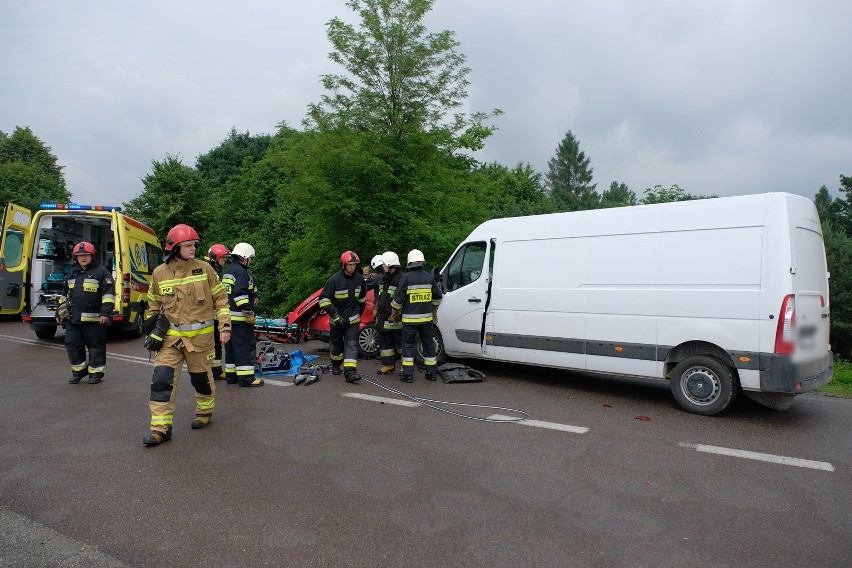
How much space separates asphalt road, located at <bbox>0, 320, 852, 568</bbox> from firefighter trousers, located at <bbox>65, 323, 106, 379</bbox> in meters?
0.92

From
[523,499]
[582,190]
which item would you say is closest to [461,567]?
[523,499]

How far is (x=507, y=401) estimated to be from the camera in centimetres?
635

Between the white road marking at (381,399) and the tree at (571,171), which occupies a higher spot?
the tree at (571,171)

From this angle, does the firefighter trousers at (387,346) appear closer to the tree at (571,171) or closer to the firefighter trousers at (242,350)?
the firefighter trousers at (242,350)

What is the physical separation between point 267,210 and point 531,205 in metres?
22.5

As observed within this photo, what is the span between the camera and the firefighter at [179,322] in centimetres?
491

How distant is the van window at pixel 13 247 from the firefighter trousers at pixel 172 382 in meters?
10.00

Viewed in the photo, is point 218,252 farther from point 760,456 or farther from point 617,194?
point 617,194

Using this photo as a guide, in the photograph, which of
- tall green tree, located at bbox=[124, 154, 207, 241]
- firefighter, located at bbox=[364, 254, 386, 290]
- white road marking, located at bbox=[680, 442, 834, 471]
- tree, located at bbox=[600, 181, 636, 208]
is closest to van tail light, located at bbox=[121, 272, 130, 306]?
firefighter, located at bbox=[364, 254, 386, 290]

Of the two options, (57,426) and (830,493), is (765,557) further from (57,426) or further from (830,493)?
(57,426)

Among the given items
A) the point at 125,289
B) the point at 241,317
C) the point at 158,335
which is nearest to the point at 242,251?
the point at 241,317

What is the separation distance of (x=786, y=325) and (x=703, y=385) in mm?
1026

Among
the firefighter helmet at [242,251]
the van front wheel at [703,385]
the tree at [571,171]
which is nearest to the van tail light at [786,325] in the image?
the van front wheel at [703,385]

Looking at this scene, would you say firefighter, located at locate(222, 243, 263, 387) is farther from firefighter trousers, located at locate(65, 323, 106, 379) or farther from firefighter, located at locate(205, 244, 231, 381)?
firefighter trousers, located at locate(65, 323, 106, 379)
